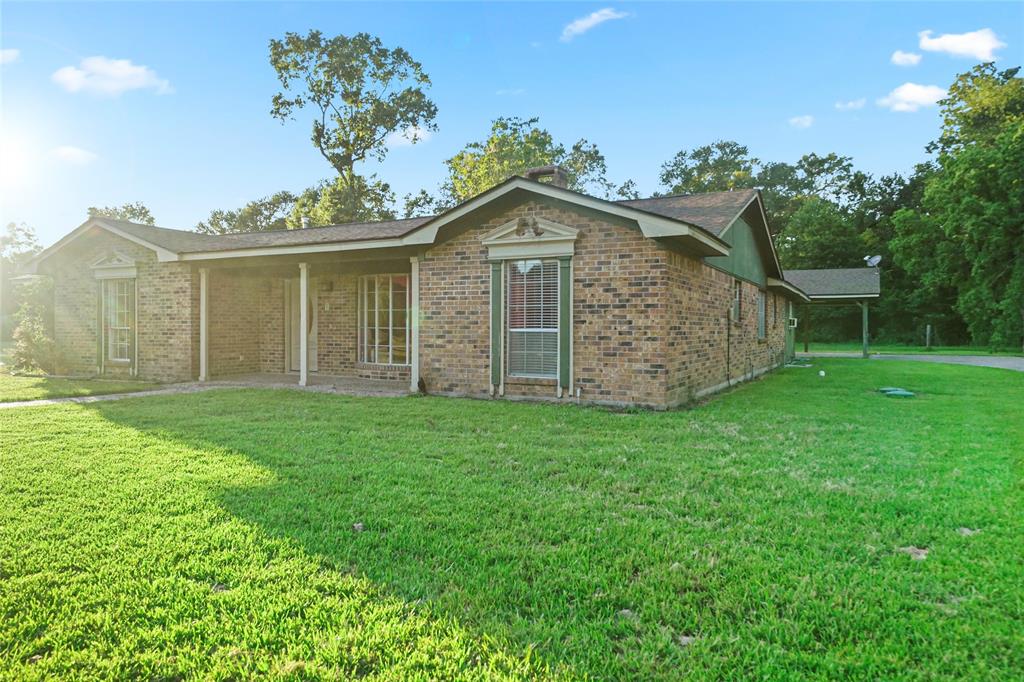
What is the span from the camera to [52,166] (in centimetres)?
1097

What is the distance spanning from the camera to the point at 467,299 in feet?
31.8

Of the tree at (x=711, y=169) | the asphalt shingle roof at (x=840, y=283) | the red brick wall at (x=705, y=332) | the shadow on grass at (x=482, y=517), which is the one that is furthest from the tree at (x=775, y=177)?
the shadow on grass at (x=482, y=517)

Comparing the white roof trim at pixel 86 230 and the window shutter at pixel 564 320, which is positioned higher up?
A: the white roof trim at pixel 86 230

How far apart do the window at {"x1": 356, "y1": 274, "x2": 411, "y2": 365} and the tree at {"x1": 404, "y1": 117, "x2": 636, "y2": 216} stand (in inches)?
771

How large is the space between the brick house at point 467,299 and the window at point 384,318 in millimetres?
33

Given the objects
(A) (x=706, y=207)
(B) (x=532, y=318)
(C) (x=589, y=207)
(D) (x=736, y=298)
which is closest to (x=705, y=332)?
(A) (x=706, y=207)

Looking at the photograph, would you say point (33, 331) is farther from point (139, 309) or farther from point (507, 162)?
point (507, 162)

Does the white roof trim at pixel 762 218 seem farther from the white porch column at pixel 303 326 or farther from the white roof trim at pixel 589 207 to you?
the white porch column at pixel 303 326

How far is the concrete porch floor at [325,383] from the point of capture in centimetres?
1041

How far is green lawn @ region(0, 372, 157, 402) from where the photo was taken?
954 cm

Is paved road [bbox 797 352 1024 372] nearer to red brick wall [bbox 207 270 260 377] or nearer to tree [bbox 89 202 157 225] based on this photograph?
red brick wall [bbox 207 270 260 377]

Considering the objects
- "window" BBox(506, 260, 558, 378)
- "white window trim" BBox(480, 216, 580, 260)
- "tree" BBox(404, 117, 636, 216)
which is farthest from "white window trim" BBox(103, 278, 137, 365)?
"tree" BBox(404, 117, 636, 216)

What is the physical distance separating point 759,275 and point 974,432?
8360 millimetres

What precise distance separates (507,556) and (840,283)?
28140 mm
